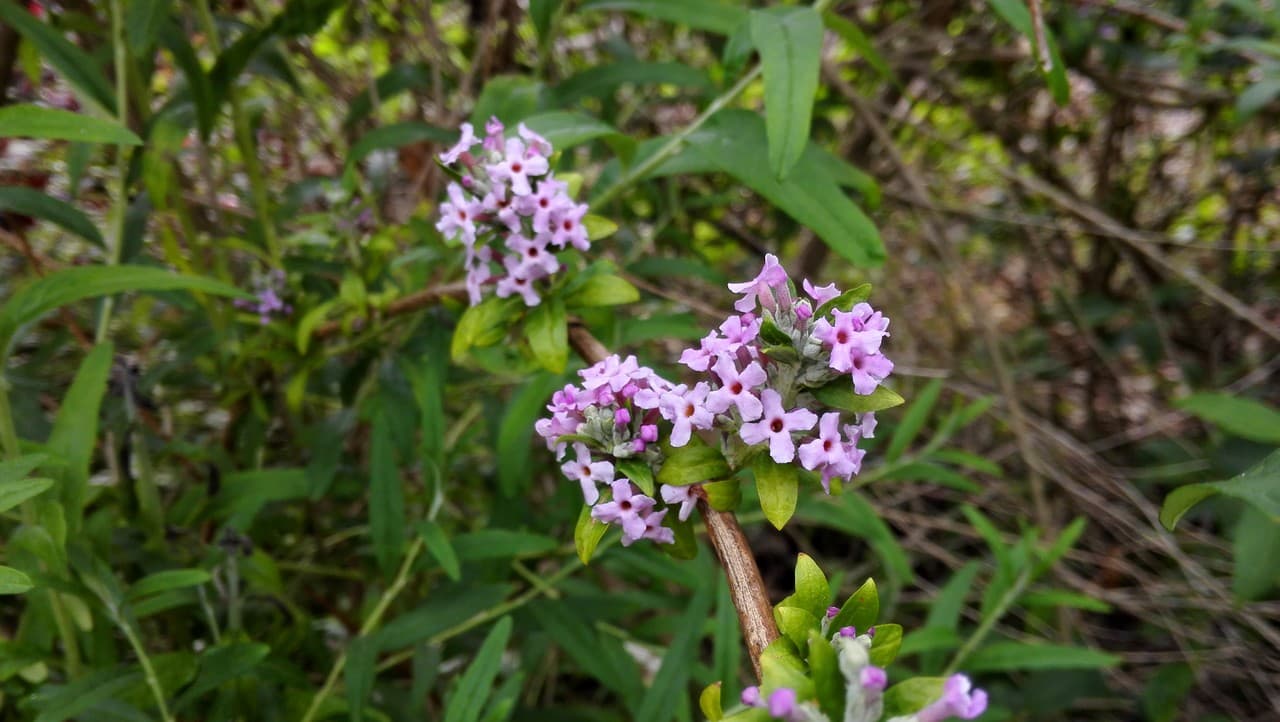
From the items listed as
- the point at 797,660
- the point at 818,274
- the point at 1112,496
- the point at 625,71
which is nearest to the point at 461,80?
the point at 625,71

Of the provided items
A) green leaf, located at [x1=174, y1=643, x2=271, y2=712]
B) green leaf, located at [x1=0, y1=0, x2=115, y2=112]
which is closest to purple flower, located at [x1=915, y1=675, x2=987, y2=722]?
green leaf, located at [x1=174, y1=643, x2=271, y2=712]

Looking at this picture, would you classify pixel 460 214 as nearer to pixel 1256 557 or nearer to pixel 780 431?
pixel 780 431

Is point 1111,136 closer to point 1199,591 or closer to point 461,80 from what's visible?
point 1199,591

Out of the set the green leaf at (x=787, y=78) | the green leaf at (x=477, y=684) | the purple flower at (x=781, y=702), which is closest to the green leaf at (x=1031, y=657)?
the green leaf at (x=477, y=684)

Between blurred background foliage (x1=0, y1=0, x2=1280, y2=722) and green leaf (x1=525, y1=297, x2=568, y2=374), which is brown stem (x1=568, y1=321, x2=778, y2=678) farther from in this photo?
blurred background foliage (x1=0, y1=0, x2=1280, y2=722)

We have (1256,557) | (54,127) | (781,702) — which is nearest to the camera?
(781,702)

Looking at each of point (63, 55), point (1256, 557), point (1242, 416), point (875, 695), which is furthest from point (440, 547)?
point (1242, 416)

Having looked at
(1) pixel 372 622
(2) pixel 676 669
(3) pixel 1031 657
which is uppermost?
(1) pixel 372 622
